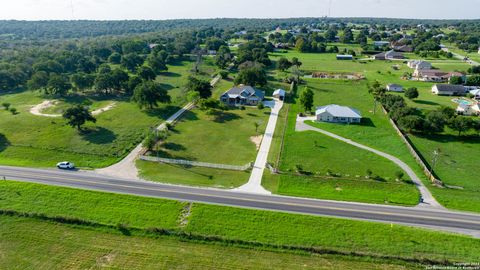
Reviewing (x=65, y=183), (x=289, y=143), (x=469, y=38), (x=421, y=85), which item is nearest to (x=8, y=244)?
(x=65, y=183)

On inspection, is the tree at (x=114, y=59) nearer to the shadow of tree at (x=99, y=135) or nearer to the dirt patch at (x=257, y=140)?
the shadow of tree at (x=99, y=135)

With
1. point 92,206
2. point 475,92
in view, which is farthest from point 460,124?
point 92,206

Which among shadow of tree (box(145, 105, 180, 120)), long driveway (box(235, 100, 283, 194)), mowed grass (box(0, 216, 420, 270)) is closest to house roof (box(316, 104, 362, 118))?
long driveway (box(235, 100, 283, 194))

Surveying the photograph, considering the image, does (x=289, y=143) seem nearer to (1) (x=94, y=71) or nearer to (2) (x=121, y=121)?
(2) (x=121, y=121)

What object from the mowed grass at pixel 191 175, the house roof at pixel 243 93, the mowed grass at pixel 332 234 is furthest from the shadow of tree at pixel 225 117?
the mowed grass at pixel 332 234

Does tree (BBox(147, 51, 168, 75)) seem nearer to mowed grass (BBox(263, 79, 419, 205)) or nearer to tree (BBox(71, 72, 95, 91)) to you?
tree (BBox(71, 72, 95, 91))

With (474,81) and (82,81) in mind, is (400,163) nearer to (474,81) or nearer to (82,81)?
(474,81)
